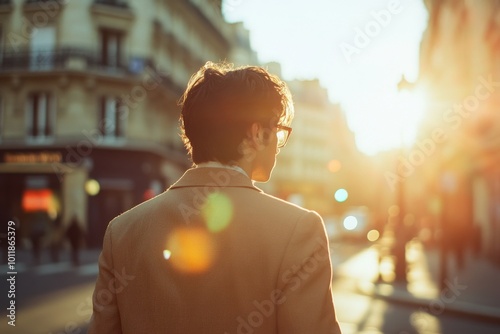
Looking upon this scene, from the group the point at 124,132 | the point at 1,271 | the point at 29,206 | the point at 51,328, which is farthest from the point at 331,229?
the point at 51,328

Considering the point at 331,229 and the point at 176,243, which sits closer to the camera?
the point at 176,243

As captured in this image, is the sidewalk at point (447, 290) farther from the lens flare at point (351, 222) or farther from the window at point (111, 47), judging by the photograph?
the lens flare at point (351, 222)

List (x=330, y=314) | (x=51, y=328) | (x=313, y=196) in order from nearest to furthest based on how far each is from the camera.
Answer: (x=330, y=314)
(x=51, y=328)
(x=313, y=196)

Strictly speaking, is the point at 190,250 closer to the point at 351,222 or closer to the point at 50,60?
the point at 50,60

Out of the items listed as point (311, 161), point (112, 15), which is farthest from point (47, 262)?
point (311, 161)

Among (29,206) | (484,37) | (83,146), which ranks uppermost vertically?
(484,37)

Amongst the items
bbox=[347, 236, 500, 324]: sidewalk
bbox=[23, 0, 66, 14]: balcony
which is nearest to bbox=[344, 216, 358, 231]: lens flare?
bbox=[347, 236, 500, 324]: sidewalk

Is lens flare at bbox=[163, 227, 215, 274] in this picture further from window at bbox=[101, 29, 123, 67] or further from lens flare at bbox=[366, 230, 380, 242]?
lens flare at bbox=[366, 230, 380, 242]

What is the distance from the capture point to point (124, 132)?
3019 cm

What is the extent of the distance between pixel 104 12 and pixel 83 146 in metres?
6.72

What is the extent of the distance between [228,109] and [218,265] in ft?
1.56

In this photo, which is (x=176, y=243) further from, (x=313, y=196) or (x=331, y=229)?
(x=313, y=196)

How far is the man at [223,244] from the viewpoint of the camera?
1779mm

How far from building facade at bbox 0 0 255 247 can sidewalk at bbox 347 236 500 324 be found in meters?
13.8
